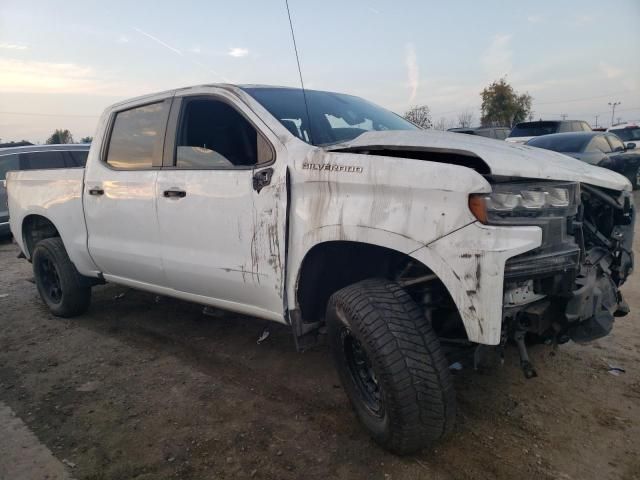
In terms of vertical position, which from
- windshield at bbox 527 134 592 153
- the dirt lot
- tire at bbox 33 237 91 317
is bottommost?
the dirt lot

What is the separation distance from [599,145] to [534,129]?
444cm

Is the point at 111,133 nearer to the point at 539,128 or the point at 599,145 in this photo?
the point at 599,145

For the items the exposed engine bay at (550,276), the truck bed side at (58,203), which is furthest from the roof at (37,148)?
the exposed engine bay at (550,276)

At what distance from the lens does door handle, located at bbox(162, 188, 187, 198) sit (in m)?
3.24

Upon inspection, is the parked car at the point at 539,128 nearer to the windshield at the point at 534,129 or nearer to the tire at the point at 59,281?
the windshield at the point at 534,129

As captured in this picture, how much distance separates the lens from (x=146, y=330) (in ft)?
14.4

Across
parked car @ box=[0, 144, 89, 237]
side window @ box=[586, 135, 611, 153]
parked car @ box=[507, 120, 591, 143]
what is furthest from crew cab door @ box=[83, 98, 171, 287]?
parked car @ box=[507, 120, 591, 143]

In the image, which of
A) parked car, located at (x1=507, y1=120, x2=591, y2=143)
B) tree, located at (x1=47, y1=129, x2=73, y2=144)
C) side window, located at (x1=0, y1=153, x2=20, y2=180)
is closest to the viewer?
side window, located at (x1=0, y1=153, x2=20, y2=180)

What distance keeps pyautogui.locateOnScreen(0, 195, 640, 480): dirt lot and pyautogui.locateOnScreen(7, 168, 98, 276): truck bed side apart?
0.77 meters

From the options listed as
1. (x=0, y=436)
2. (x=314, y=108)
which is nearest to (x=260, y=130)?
(x=314, y=108)

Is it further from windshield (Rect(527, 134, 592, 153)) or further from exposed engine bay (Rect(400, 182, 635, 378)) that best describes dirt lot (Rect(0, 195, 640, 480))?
windshield (Rect(527, 134, 592, 153))

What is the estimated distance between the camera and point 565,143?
380 inches

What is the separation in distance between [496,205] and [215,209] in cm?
→ 170

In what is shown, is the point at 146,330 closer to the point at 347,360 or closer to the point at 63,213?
the point at 63,213
